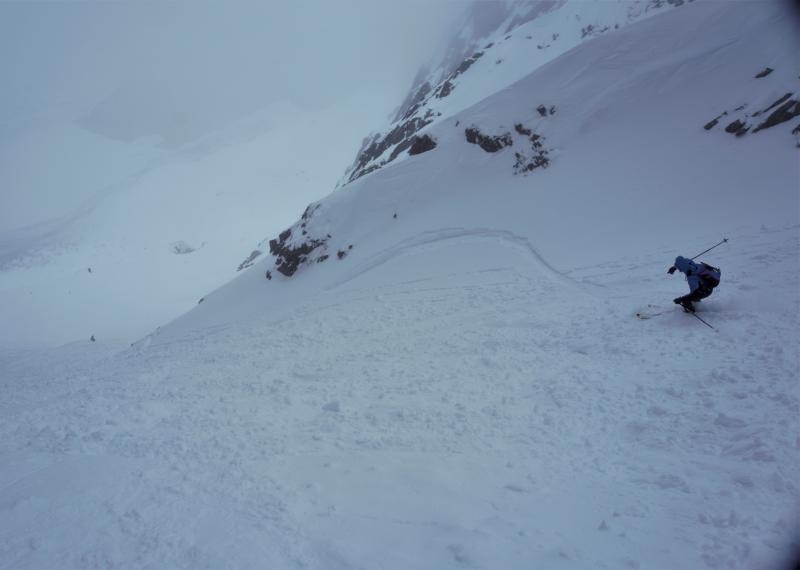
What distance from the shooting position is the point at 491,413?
782 centimetres

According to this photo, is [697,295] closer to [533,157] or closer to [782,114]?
[782,114]

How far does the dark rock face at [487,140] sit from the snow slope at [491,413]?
7.31m

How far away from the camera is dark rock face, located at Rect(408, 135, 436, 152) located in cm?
3042

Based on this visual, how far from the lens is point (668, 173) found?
2042cm

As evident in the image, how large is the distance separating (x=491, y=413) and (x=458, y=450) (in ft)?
→ 4.21

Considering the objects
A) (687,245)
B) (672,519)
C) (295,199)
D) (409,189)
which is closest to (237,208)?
(295,199)

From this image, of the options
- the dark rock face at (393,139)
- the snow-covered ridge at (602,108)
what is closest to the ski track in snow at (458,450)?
the snow-covered ridge at (602,108)

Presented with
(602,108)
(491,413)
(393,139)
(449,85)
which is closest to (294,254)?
(602,108)

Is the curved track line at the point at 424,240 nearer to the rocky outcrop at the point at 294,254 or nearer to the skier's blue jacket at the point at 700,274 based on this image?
the rocky outcrop at the point at 294,254

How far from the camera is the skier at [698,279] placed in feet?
31.9

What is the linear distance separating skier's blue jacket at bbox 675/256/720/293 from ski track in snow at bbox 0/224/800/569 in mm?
699

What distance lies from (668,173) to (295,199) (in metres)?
68.8

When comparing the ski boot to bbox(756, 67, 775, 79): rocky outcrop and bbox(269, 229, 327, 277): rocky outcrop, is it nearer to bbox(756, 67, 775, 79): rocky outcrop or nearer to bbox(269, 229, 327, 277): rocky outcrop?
bbox(756, 67, 775, 79): rocky outcrop

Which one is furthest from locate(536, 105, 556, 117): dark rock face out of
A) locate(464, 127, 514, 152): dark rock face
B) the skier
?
the skier
